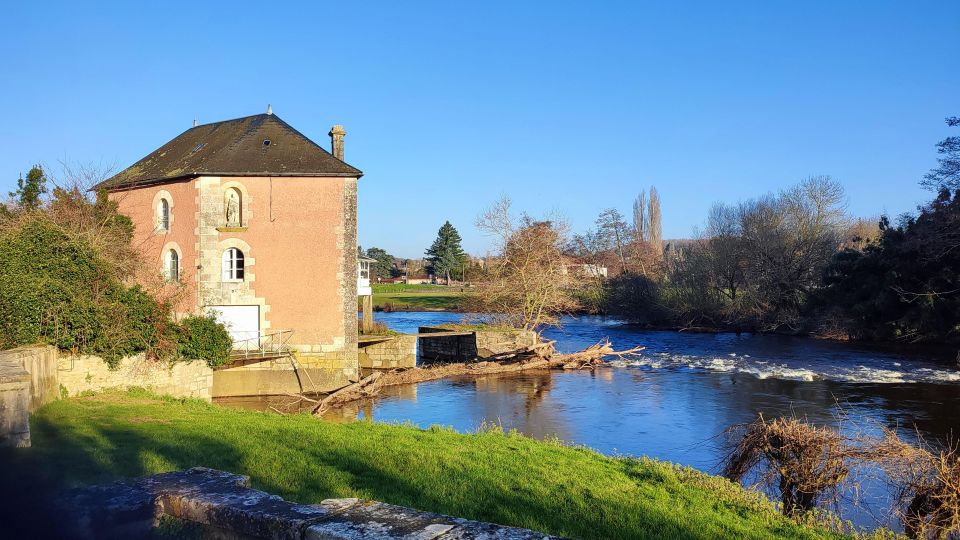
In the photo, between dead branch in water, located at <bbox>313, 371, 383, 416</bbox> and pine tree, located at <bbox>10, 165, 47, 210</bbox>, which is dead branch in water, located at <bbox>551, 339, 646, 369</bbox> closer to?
dead branch in water, located at <bbox>313, 371, 383, 416</bbox>

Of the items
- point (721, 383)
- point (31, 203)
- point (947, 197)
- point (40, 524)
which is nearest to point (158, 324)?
point (31, 203)

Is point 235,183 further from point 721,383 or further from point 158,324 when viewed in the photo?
point 721,383

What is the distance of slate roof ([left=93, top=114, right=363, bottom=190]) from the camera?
22609 mm

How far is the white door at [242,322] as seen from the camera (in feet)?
73.4

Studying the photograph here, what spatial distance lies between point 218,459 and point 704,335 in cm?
3642

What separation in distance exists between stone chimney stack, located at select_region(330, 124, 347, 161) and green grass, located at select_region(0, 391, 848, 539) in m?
15.5

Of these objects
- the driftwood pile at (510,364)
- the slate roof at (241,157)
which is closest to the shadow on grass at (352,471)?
the driftwood pile at (510,364)

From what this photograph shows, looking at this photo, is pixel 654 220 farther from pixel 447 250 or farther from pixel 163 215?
pixel 163 215

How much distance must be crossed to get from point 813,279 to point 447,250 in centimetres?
5910

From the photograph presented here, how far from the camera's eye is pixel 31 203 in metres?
19.8

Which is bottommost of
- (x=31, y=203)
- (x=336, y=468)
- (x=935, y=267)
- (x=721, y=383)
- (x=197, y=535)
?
(x=721, y=383)

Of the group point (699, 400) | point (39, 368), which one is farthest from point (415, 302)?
point (39, 368)

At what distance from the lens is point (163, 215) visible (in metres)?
24.2

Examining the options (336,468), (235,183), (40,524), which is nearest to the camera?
(40,524)
